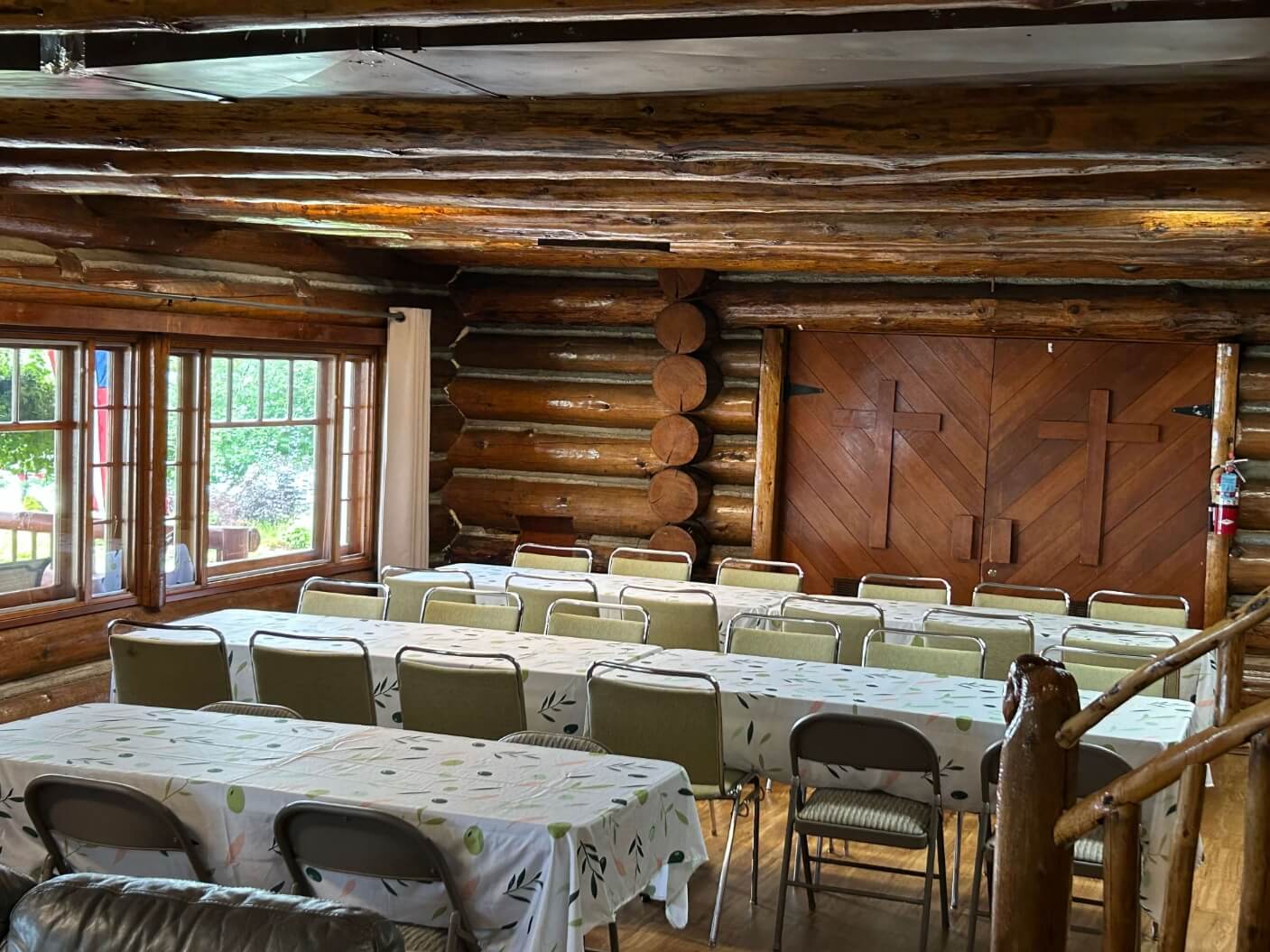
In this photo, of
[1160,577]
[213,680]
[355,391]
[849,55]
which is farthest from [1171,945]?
[355,391]

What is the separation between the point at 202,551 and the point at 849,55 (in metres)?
6.55

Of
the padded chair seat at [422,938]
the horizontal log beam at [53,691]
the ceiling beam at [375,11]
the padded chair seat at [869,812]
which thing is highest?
the ceiling beam at [375,11]

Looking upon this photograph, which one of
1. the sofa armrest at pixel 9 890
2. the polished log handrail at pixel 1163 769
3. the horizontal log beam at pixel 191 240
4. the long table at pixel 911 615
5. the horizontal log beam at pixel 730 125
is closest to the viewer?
the polished log handrail at pixel 1163 769

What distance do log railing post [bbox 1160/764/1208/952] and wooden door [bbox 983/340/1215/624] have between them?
708 centimetres

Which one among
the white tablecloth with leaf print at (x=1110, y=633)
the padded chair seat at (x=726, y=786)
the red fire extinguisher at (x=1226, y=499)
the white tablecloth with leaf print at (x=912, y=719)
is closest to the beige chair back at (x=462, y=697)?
the white tablecloth with leaf print at (x=912, y=719)

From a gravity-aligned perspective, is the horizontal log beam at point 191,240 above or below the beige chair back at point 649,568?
above

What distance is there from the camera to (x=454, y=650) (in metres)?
6.53

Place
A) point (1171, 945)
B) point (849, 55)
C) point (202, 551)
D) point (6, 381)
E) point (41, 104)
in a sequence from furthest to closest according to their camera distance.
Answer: point (202, 551), point (6, 381), point (41, 104), point (849, 55), point (1171, 945)

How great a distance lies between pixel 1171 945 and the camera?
261 centimetres

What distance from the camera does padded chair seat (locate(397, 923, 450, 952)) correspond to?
3.98 meters

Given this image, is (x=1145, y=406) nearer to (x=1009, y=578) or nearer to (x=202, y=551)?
(x=1009, y=578)

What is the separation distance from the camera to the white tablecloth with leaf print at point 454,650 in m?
6.07

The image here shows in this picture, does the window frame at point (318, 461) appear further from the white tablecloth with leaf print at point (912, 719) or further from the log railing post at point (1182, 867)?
the log railing post at point (1182, 867)

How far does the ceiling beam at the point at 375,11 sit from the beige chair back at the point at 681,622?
4.43 metres
